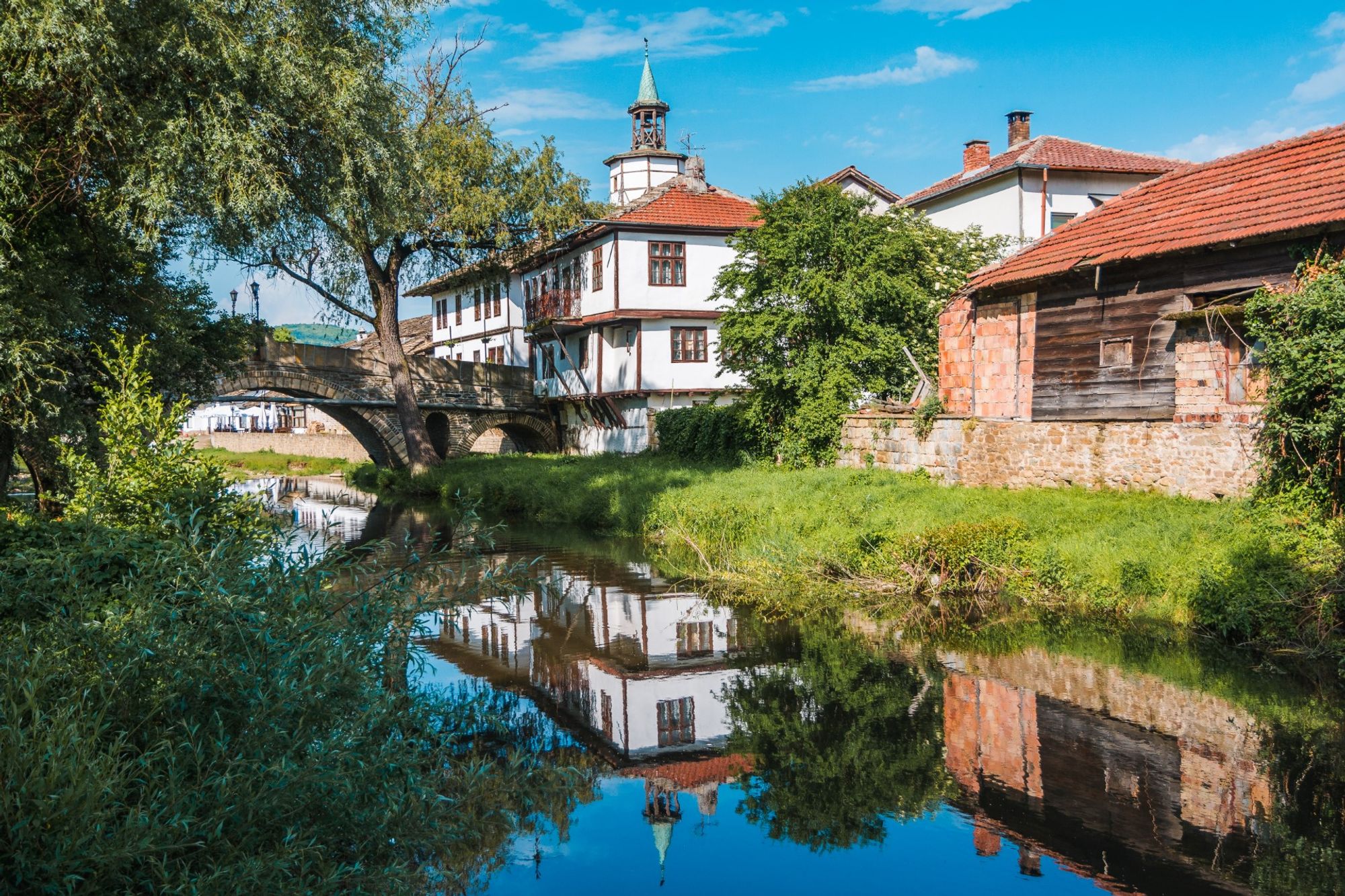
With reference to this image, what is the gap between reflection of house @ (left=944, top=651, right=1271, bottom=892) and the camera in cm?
700

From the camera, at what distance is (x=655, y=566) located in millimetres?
18312

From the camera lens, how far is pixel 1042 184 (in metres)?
31.2

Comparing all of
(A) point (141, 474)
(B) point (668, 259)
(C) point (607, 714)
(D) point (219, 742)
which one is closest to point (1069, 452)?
→ (C) point (607, 714)

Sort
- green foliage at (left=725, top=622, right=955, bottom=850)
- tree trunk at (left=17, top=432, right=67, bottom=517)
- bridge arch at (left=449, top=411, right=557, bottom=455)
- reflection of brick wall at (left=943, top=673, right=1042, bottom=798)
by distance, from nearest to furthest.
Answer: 1. green foliage at (left=725, top=622, right=955, bottom=850)
2. reflection of brick wall at (left=943, top=673, right=1042, bottom=798)
3. tree trunk at (left=17, top=432, right=67, bottom=517)
4. bridge arch at (left=449, top=411, right=557, bottom=455)

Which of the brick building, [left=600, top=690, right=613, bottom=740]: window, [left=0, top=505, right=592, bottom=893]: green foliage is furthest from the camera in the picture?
the brick building

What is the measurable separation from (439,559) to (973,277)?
15.3 metres

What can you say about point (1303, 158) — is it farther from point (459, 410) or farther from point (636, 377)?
point (459, 410)

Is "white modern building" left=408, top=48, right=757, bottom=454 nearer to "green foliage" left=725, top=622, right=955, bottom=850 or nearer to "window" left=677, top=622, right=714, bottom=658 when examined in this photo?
"window" left=677, top=622, right=714, bottom=658

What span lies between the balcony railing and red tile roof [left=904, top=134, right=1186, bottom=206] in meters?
12.6

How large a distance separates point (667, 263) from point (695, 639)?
22.1m

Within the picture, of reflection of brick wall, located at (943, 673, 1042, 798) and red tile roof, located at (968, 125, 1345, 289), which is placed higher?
red tile roof, located at (968, 125, 1345, 289)

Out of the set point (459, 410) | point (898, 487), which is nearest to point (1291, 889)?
point (898, 487)

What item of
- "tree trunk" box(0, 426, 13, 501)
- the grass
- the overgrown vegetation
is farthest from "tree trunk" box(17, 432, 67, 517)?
the grass

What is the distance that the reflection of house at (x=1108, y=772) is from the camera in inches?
276
